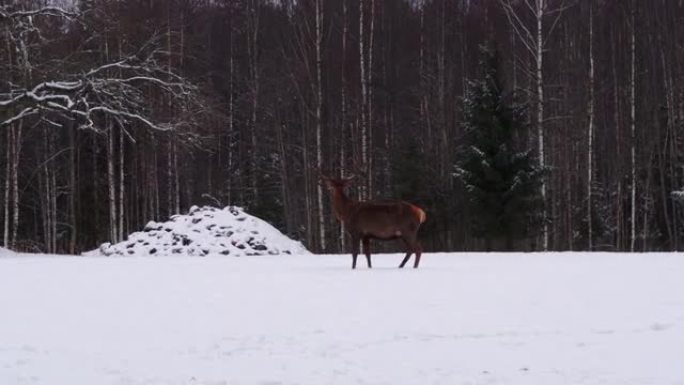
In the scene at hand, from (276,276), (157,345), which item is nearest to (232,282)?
(276,276)

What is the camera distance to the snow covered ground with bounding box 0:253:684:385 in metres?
5.84

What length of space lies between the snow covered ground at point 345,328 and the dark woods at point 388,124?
807 inches

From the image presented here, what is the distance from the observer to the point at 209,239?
2092 cm

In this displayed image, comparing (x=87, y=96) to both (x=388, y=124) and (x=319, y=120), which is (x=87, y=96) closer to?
(x=319, y=120)

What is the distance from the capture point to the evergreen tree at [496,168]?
29.1 meters

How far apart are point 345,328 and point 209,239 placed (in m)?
14.0

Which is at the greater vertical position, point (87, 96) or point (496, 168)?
point (87, 96)

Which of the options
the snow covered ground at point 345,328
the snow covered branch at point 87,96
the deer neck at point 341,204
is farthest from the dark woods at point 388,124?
the snow covered ground at point 345,328

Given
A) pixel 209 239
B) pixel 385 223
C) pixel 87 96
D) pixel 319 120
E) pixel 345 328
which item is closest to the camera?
pixel 345 328

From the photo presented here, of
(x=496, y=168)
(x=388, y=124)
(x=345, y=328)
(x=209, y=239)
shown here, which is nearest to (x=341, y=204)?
(x=345, y=328)

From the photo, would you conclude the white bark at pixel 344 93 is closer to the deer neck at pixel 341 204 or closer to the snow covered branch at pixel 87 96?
the snow covered branch at pixel 87 96

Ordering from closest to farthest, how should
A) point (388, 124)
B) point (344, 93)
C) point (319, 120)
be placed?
point (319, 120) → point (344, 93) → point (388, 124)

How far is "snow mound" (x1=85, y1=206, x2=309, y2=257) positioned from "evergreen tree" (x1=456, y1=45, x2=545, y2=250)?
32.3ft

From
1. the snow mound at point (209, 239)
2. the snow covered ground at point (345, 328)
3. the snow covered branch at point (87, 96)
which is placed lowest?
the snow covered ground at point (345, 328)
